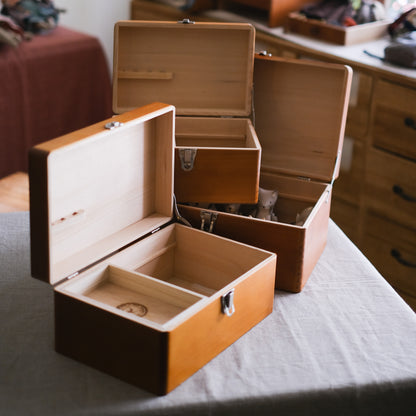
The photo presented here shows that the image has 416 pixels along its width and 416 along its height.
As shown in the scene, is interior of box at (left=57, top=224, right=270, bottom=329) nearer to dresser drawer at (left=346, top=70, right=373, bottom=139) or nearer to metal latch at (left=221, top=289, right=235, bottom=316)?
metal latch at (left=221, top=289, right=235, bottom=316)

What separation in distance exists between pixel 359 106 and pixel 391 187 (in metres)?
0.32

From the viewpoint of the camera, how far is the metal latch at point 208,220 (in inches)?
50.9

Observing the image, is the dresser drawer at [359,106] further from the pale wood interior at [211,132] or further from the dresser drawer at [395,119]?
the pale wood interior at [211,132]

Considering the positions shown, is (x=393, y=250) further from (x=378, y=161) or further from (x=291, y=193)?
(x=291, y=193)

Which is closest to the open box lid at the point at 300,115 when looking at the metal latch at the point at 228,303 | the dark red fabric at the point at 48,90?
the metal latch at the point at 228,303

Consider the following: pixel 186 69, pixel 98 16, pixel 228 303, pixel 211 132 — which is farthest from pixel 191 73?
pixel 98 16

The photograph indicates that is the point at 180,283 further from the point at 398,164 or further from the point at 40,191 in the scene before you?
the point at 398,164

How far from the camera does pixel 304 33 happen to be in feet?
8.50

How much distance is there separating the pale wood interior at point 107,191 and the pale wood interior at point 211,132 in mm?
351

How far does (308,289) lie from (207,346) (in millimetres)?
311

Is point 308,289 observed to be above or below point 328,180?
below

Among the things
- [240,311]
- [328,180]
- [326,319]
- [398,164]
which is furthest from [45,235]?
[398,164]

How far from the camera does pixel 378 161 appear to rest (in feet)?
7.64

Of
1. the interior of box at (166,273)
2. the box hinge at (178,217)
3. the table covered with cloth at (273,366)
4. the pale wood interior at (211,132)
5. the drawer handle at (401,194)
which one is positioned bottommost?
the drawer handle at (401,194)
